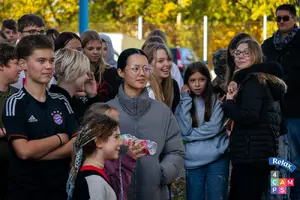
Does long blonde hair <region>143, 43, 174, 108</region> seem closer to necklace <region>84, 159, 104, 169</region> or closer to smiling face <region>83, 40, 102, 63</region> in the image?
smiling face <region>83, 40, 102, 63</region>

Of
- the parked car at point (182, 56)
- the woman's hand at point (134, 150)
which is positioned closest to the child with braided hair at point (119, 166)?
the woman's hand at point (134, 150)

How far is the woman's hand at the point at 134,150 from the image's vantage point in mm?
5656

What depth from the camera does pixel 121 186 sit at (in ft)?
18.9

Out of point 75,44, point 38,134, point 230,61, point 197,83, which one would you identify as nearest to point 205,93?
Result: point 197,83

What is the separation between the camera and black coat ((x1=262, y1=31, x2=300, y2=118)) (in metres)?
9.82

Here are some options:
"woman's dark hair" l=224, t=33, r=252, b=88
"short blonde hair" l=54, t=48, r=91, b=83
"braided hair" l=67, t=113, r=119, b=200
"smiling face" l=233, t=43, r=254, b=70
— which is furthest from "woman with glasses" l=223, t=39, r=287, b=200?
"braided hair" l=67, t=113, r=119, b=200

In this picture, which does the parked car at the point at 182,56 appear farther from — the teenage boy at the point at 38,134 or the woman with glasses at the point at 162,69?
the teenage boy at the point at 38,134

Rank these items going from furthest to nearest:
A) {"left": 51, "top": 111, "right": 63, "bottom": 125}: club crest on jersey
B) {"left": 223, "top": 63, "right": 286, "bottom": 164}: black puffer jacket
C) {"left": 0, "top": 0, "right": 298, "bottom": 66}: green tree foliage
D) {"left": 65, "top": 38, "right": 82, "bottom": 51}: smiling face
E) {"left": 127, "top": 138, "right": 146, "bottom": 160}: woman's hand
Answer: {"left": 0, "top": 0, "right": 298, "bottom": 66}: green tree foliage
{"left": 65, "top": 38, "right": 82, "bottom": 51}: smiling face
{"left": 223, "top": 63, "right": 286, "bottom": 164}: black puffer jacket
{"left": 51, "top": 111, "right": 63, "bottom": 125}: club crest on jersey
{"left": 127, "top": 138, "right": 146, "bottom": 160}: woman's hand

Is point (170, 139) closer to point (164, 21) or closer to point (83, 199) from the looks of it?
point (83, 199)

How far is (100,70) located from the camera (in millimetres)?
8375

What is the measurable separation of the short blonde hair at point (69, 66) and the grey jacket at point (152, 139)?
38 cm

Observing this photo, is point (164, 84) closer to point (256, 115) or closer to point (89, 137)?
point (256, 115)

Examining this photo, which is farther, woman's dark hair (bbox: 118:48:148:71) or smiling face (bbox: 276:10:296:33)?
smiling face (bbox: 276:10:296:33)

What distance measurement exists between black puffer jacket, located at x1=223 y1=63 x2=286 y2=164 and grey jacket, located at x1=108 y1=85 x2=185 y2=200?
1.55 meters
